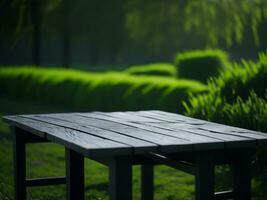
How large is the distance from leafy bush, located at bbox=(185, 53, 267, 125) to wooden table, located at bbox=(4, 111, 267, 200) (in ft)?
5.20

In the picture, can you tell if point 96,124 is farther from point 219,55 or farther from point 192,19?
point 219,55

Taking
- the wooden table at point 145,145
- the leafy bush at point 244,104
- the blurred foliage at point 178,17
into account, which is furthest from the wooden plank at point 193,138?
A: the blurred foliage at point 178,17

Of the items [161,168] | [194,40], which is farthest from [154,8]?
[194,40]

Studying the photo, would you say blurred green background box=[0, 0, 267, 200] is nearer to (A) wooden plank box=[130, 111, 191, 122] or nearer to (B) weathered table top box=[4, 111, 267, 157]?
(A) wooden plank box=[130, 111, 191, 122]

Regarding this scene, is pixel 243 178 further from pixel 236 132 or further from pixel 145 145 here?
pixel 145 145

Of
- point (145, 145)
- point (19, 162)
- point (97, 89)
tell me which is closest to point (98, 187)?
point (19, 162)

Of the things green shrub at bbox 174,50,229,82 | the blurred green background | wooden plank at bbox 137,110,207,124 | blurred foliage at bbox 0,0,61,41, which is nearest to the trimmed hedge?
the blurred green background

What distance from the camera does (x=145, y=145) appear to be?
3.13m

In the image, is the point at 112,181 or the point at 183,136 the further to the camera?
the point at 183,136

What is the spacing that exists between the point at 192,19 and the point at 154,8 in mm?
1083

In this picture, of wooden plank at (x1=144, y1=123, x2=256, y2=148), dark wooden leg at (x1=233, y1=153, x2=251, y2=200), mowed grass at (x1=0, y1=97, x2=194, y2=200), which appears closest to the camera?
wooden plank at (x1=144, y1=123, x2=256, y2=148)

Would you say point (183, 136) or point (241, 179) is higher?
point (183, 136)

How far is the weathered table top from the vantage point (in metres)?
3.14

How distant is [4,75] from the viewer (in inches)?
735
